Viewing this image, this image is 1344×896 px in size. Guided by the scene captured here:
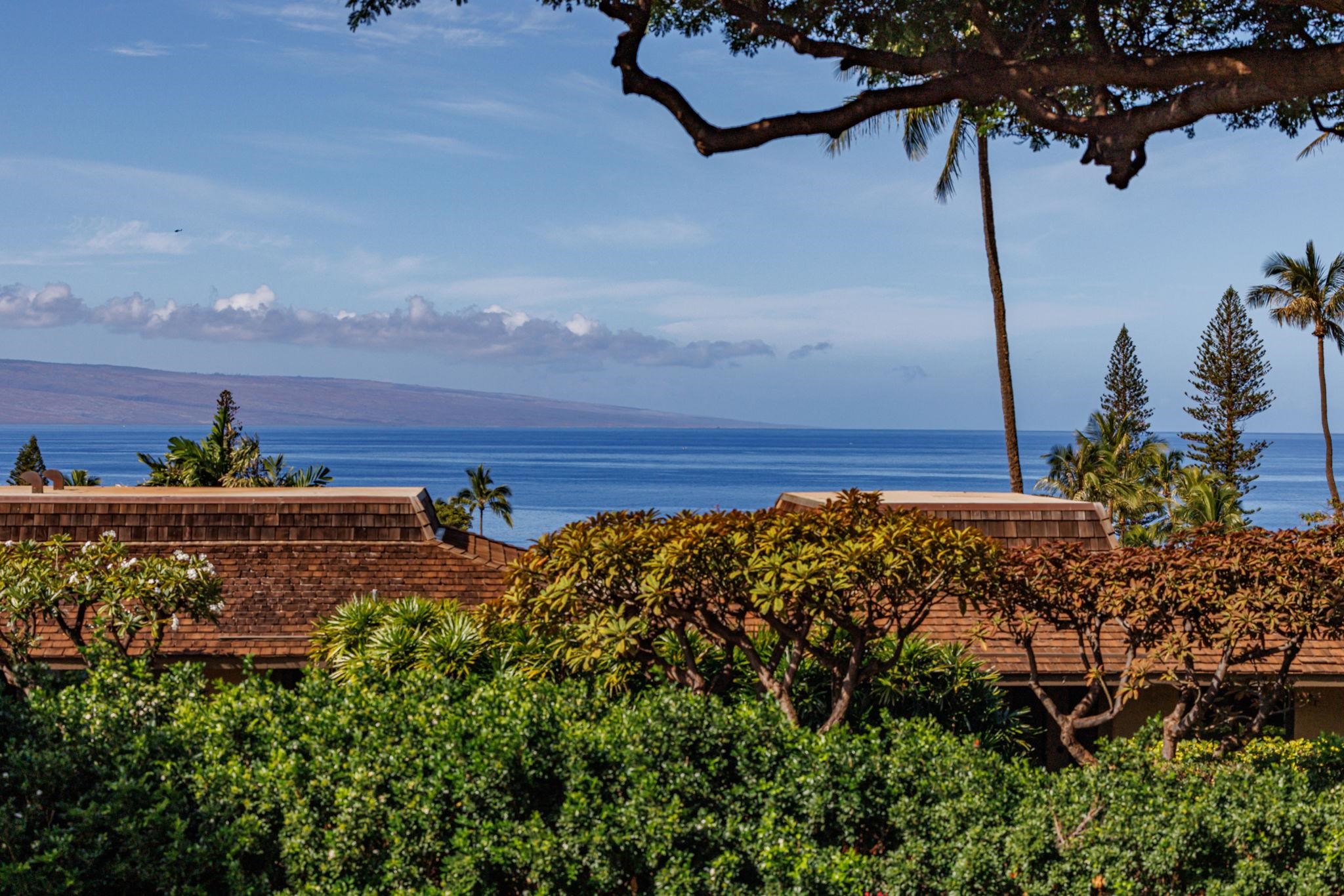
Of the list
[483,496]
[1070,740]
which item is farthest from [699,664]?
[483,496]

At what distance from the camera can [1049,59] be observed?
1114 cm

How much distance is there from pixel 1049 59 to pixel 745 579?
18.9 feet

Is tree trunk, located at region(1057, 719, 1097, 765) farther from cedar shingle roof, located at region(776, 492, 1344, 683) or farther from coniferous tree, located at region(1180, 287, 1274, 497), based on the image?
coniferous tree, located at region(1180, 287, 1274, 497)

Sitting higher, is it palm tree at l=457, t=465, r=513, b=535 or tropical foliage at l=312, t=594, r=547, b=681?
tropical foliage at l=312, t=594, r=547, b=681

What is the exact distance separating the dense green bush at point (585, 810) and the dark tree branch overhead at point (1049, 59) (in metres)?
5.76

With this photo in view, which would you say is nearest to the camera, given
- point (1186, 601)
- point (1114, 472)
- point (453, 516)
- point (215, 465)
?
point (1186, 601)

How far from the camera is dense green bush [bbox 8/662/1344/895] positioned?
25.6ft

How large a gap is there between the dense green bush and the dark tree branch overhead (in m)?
5.76

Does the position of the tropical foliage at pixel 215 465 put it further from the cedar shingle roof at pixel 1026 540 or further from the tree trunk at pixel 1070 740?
the tree trunk at pixel 1070 740

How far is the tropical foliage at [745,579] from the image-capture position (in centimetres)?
995

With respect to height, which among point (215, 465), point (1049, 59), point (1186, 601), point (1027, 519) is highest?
point (1049, 59)

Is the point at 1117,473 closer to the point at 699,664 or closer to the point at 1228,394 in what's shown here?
the point at 1228,394

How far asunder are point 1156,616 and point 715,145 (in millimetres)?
6155

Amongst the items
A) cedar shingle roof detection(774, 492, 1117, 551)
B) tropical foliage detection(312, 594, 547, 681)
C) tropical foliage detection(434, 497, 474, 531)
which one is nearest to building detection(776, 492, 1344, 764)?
cedar shingle roof detection(774, 492, 1117, 551)
